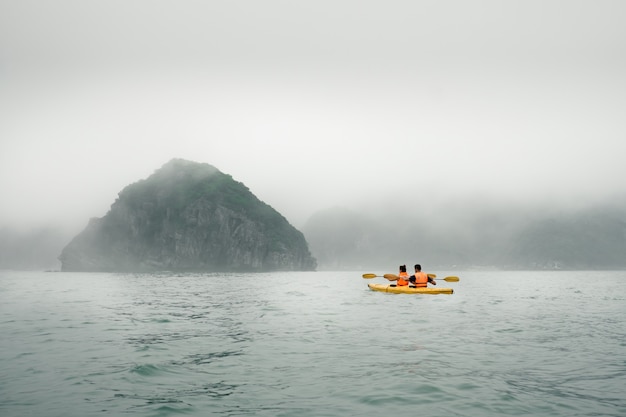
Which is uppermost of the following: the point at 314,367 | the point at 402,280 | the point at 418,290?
the point at 402,280

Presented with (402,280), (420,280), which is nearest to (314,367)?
(420,280)

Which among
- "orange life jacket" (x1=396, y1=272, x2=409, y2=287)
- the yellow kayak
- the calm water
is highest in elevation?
"orange life jacket" (x1=396, y1=272, x2=409, y2=287)

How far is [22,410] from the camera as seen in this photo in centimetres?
1053

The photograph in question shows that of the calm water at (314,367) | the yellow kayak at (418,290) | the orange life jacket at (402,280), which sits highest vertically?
the orange life jacket at (402,280)

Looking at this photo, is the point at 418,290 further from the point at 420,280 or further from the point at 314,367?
the point at 314,367

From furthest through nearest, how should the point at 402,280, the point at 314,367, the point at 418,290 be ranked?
the point at 402,280
the point at 418,290
the point at 314,367

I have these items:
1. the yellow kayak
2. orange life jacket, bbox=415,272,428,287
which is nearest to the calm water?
Answer: the yellow kayak

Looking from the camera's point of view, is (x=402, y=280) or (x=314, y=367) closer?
(x=314, y=367)

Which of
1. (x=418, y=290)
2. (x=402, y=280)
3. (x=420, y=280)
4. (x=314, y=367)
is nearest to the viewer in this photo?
(x=314, y=367)

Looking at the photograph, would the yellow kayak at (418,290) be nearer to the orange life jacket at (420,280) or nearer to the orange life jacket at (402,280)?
the orange life jacket at (402,280)

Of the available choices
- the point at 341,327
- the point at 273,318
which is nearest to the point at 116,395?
the point at 341,327

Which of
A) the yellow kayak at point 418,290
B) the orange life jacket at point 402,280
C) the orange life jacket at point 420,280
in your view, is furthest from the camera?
the orange life jacket at point 402,280

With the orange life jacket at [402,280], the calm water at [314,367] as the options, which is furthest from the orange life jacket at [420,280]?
the calm water at [314,367]

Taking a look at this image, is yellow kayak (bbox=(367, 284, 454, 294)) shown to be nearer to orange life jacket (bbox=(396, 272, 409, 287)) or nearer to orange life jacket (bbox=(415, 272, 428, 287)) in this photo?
orange life jacket (bbox=(396, 272, 409, 287))
